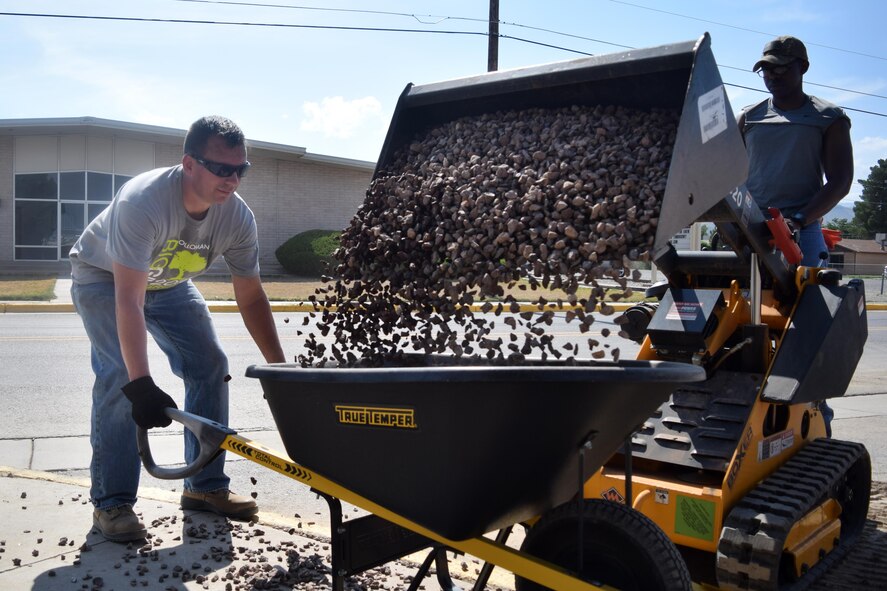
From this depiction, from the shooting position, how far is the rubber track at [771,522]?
281 centimetres

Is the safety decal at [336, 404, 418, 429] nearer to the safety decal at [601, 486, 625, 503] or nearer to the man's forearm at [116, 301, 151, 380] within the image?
the man's forearm at [116, 301, 151, 380]

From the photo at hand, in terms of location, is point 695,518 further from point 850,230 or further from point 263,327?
point 850,230

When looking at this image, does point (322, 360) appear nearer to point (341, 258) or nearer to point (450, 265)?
point (341, 258)

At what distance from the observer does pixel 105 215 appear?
3.64m

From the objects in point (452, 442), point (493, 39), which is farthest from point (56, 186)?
point (452, 442)

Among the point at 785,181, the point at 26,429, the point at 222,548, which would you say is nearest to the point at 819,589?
the point at 785,181

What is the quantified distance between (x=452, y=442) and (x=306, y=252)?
66.5ft

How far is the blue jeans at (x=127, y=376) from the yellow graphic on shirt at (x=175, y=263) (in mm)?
129

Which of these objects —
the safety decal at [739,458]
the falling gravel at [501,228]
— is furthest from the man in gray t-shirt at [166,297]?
the safety decal at [739,458]

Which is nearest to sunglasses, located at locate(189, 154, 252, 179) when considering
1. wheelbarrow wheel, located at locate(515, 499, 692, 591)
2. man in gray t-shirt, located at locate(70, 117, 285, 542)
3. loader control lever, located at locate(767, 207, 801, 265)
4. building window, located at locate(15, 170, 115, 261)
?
man in gray t-shirt, located at locate(70, 117, 285, 542)

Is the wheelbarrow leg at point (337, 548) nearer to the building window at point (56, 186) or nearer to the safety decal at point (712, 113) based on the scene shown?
A: the safety decal at point (712, 113)

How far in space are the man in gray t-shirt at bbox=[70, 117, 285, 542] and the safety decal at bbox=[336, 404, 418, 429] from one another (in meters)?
0.94

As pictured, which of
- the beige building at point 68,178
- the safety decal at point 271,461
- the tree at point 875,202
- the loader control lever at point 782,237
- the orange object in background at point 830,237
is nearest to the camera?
the safety decal at point 271,461

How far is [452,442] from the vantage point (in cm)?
223
